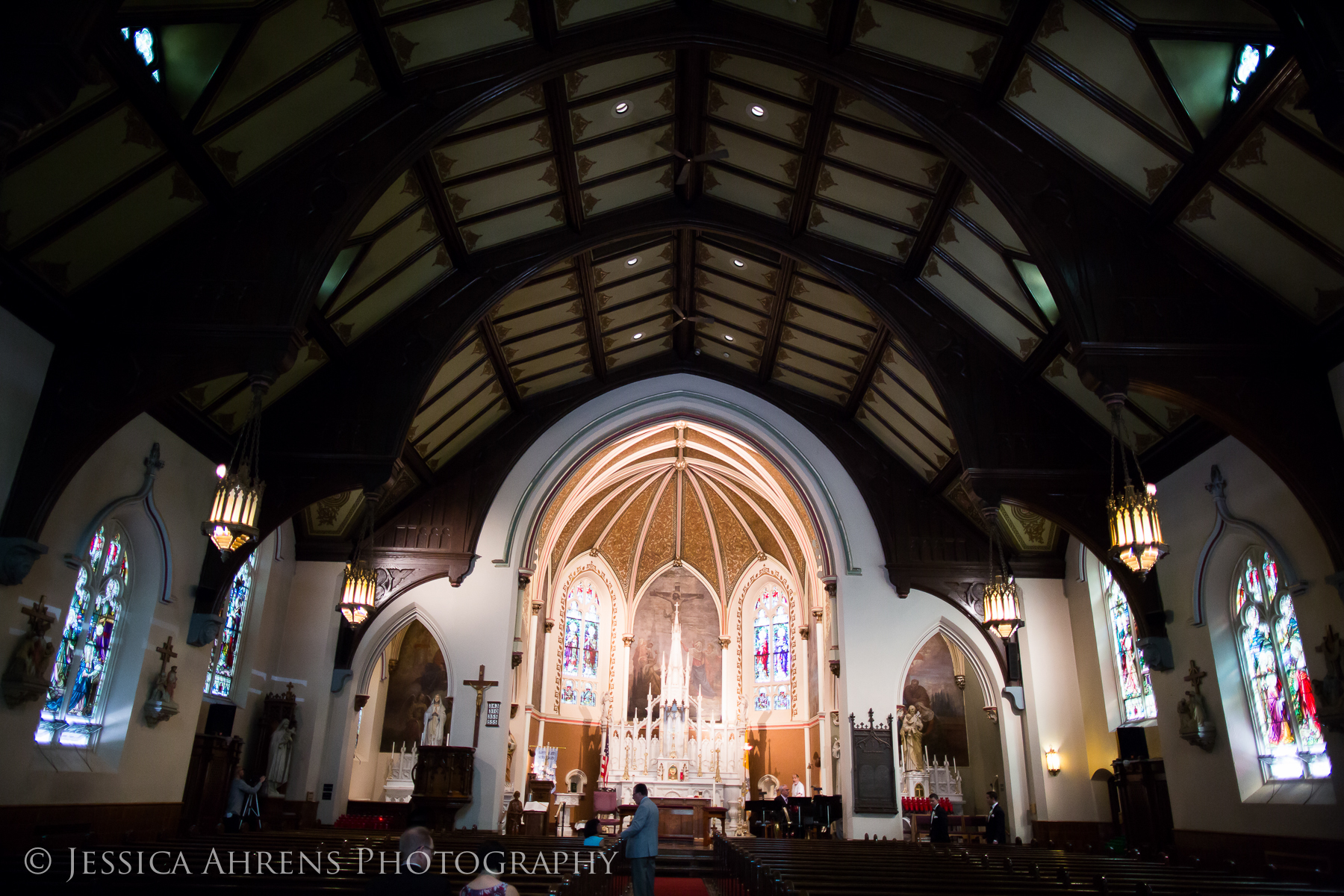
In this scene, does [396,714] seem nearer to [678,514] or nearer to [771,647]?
[678,514]

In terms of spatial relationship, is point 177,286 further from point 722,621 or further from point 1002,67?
point 722,621

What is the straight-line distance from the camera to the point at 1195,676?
1189 cm

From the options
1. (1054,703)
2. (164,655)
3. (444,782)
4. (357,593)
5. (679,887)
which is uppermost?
(357,593)

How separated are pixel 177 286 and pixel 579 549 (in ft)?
58.1

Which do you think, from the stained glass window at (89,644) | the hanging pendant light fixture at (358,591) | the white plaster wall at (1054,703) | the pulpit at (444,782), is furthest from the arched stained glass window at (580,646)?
the stained glass window at (89,644)

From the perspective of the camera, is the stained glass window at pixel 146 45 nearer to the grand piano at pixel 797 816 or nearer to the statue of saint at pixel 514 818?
the statue of saint at pixel 514 818

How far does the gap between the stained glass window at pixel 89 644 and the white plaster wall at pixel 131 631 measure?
147 mm

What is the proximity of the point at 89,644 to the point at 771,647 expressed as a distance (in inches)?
750

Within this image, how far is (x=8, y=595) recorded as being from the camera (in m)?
9.01

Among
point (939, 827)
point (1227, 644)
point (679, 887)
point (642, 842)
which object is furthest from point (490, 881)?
point (939, 827)

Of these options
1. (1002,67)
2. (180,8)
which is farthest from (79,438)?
(1002,67)

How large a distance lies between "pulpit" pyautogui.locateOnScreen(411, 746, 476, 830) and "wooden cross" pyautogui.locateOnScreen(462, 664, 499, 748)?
358mm

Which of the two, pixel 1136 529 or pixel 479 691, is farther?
pixel 479 691

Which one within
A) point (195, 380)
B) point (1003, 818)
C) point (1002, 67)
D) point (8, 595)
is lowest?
point (1003, 818)
